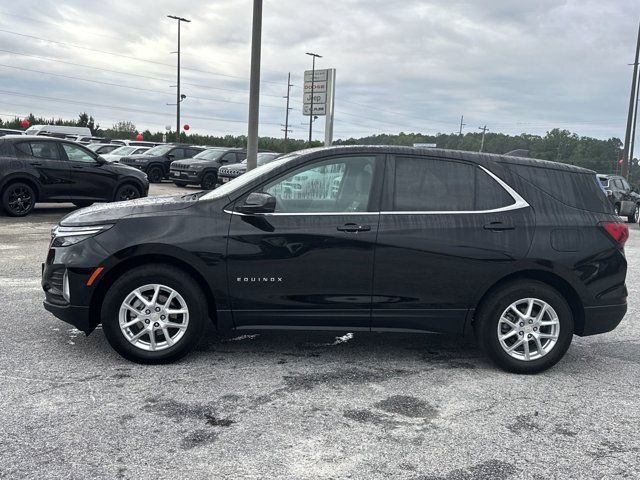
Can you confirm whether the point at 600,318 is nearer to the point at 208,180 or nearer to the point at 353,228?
the point at 353,228

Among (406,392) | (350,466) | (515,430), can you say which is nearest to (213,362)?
(406,392)

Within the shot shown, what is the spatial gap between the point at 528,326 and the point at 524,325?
1.2 inches

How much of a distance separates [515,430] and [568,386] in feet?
3.47

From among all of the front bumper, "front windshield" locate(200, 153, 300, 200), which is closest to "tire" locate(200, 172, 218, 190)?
the front bumper

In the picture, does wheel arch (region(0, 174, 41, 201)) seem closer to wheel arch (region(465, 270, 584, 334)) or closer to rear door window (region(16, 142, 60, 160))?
rear door window (region(16, 142, 60, 160))

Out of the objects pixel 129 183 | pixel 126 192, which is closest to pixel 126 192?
pixel 126 192

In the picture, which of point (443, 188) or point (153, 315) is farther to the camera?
point (443, 188)

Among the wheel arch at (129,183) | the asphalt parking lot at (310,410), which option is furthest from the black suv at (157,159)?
the asphalt parking lot at (310,410)

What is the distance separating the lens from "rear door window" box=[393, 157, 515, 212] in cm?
463

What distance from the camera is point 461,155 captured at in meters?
4.79

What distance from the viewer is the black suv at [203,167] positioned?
922 inches

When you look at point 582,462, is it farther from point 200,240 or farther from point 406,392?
point 200,240

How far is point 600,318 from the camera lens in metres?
4.70

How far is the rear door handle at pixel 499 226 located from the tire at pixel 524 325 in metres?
0.43
